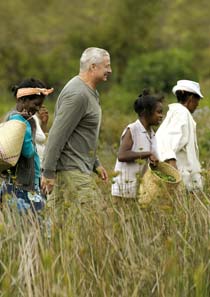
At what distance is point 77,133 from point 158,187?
0.86 meters

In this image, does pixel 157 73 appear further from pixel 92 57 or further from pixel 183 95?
pixel 92 57

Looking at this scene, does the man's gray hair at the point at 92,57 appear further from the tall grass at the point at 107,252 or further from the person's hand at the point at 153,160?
the tall grass at the point at 107,252

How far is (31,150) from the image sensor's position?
6422 millimetres

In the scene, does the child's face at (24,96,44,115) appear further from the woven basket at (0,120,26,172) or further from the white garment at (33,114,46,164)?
the white garment at (33,114,46,164)

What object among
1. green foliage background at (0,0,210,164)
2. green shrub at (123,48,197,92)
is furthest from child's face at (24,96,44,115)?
green foliage background at (0,0,210,164)

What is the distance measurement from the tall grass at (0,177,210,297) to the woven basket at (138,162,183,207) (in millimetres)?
263

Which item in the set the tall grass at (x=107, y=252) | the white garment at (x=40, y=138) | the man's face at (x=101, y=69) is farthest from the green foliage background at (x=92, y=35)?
the tall grass at (x=107, y=252)

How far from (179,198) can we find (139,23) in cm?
3177

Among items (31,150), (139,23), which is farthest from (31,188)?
(139,23)

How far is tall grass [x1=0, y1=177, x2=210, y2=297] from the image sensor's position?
4.64 meters

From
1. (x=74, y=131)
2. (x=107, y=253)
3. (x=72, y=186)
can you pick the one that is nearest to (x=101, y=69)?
(x=74, y=131)

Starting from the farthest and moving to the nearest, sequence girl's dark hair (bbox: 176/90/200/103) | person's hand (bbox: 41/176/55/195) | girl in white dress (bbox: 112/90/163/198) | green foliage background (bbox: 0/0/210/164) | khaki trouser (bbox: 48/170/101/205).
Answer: green foliage background (bbox: 0/0/210/164) → girl's dark hair (bbox: 176/90/200/103) → girl in white dress (bbox: 112/90/163/198) → person's hand (bbox: 41/176/55/195) → khaki trouser (bbox: 48/170/101/205)

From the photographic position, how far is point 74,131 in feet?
22.8

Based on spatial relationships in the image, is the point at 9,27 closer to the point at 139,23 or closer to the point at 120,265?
the point at 139,23
